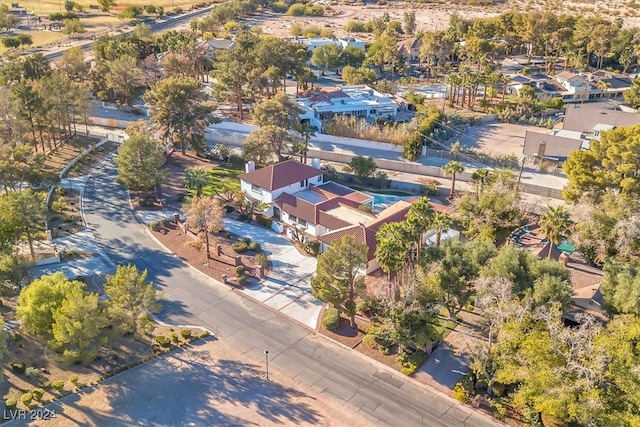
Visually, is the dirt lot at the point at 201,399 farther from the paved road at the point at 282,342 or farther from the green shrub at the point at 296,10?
the green shrub at the point at 296,10

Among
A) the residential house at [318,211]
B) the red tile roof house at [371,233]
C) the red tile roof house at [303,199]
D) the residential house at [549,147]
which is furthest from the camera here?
the residential house at [549,147]

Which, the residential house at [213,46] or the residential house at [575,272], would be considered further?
the residential house at [213,46]

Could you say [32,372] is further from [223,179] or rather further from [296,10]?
[296,10]

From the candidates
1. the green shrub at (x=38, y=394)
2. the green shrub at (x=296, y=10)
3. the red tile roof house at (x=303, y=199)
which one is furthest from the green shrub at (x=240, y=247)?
the green shrub at (x=296, y=10)

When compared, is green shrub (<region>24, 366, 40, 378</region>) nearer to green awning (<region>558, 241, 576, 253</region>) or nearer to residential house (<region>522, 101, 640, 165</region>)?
green awning (<region>558, 241, 576, 253</region>)

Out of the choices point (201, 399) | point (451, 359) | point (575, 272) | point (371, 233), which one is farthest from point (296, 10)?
point (201, 399)

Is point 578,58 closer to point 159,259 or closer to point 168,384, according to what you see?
point 159,259

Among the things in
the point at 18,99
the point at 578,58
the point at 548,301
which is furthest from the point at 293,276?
the point at 578,58
